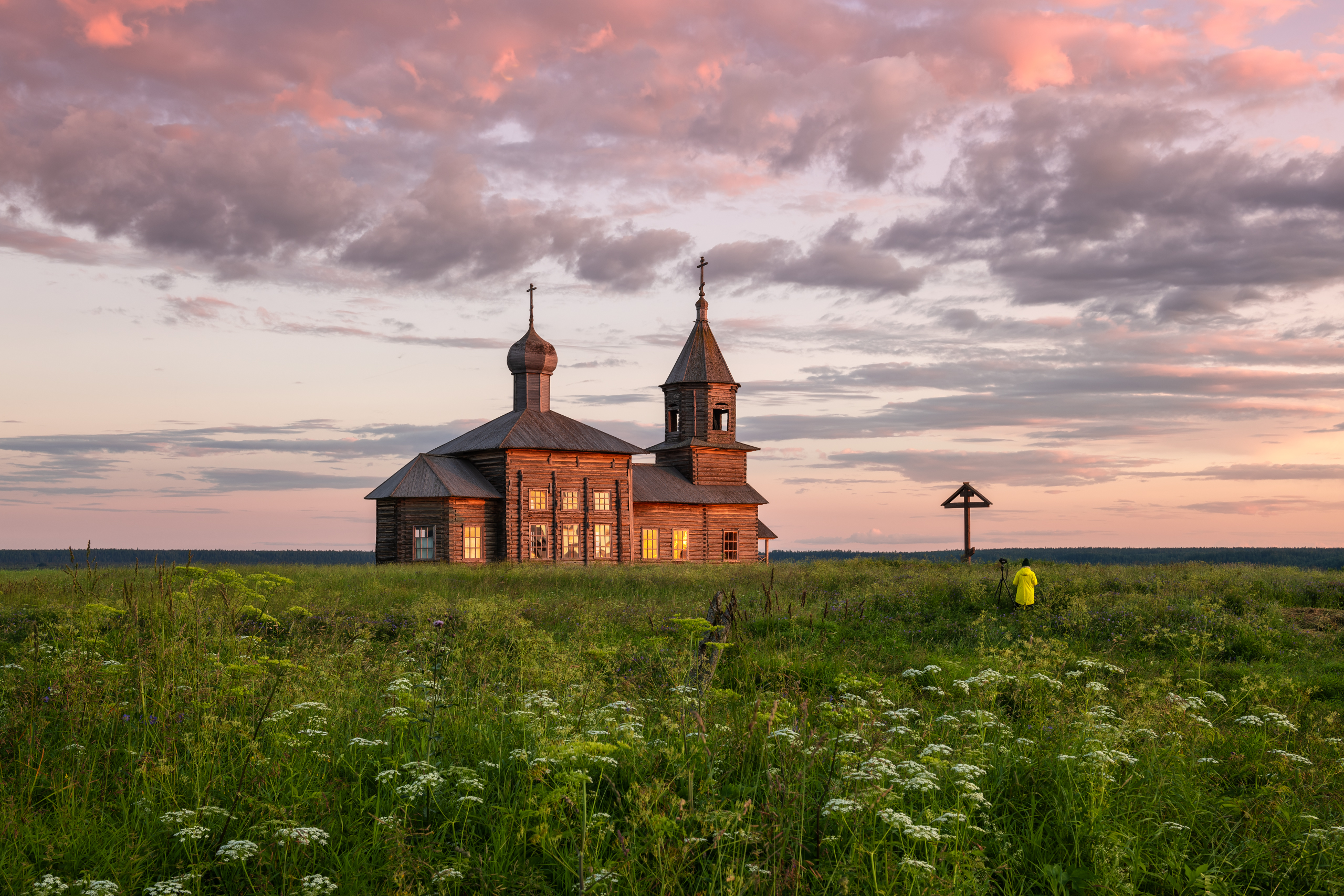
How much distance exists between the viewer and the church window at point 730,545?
45.7 metres

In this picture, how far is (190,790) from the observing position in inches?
210

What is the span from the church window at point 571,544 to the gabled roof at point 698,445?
23.8 ft

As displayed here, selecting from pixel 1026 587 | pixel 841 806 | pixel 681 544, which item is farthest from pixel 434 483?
pixel 841 806

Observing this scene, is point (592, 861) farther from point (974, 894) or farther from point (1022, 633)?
point (1022, 633)

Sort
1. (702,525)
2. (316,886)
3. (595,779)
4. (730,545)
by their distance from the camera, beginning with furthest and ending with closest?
(730,545)
(702,525)
(595,779)
(316,886)

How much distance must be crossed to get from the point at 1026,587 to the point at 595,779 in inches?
527

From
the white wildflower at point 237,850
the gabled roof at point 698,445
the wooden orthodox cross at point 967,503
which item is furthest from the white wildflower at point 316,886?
the gabled roof at point 698,445

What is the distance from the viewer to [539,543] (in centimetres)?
3938

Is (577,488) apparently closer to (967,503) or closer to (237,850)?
(967,503)

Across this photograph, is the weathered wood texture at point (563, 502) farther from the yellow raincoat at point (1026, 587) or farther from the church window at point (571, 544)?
the yellow raincoat at point (1026, 587)

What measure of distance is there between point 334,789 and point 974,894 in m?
3.56

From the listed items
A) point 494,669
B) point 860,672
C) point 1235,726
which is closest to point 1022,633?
point 860,672

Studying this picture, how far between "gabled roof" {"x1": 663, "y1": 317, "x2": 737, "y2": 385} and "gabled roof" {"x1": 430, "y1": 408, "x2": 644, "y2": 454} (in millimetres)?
6427

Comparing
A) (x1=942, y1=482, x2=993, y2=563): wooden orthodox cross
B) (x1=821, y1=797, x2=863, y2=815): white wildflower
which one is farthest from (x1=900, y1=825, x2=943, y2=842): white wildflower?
(x1=942, y1=482, x2=993, y2=563): wooden orthodox cross
